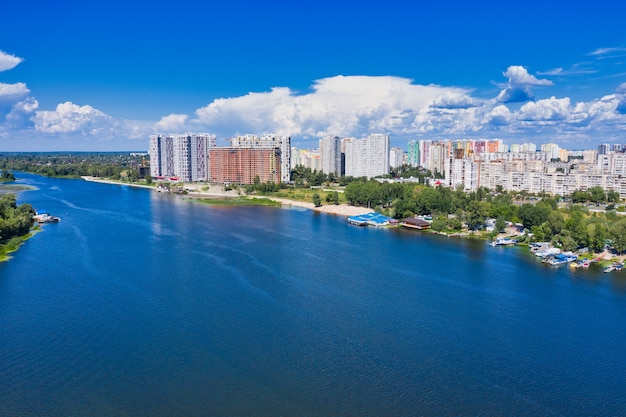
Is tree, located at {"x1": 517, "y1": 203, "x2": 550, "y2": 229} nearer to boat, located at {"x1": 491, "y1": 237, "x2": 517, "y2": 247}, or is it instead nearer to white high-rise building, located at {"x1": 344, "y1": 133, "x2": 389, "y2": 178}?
boat, located at {"x1": 491, "y1": 237, "x2": 517, "y2": 247}

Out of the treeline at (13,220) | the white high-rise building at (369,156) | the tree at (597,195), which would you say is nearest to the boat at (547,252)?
the tree at (597,195)

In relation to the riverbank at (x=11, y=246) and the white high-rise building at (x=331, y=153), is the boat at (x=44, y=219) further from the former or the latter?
the white high-rise building at (x=331, y=153)

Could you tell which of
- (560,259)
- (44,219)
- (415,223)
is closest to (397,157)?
(415,223)

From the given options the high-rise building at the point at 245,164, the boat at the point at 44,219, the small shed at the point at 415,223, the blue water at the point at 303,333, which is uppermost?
the high-rise building at the point at 245,164

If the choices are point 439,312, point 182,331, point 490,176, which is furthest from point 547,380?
point 490,176

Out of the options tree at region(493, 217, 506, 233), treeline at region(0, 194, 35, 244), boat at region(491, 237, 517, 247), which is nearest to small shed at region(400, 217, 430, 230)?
tree at region(493, 217, 506, 233)

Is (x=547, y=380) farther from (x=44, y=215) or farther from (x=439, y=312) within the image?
(x=44, y=215)

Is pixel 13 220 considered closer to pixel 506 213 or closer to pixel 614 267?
pixel 506 213
